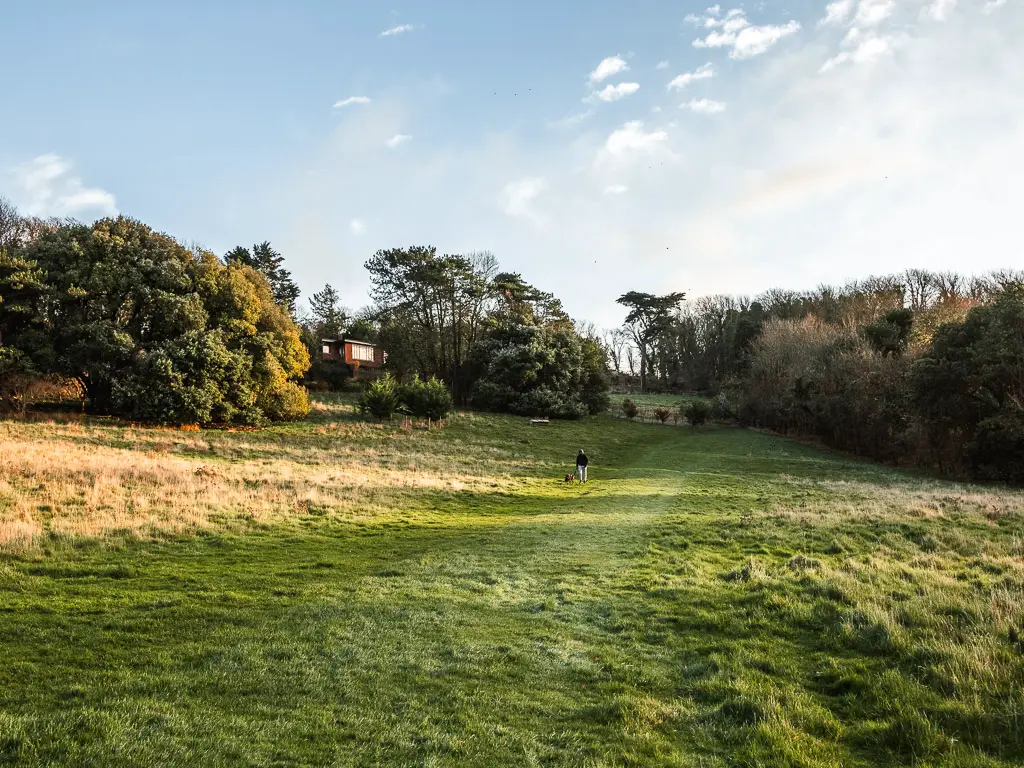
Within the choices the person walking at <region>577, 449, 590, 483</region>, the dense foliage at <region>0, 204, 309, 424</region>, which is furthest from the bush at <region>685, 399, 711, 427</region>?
the dense foliage at <region>0, 204, 309, 424</region>

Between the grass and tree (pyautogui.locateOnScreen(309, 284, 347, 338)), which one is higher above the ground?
tree (pyautogui.locateOnScreen(309, 284, 347, 338))

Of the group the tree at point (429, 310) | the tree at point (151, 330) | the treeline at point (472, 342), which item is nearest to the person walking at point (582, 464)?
the tree at point (151, 330)

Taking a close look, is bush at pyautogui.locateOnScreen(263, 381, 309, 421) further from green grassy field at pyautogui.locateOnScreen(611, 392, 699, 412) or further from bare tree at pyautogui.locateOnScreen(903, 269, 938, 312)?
bare tree at pyautogui.locateOnScreen(903, 269, 938, 312)

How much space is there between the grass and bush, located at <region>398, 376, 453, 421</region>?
22731mm

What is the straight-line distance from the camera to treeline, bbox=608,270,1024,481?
26.2 m

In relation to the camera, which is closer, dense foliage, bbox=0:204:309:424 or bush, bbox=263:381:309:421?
dense foliage, bbox=0:204:309:424

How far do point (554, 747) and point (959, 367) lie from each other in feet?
105

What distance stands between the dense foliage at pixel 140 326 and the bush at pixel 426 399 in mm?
8253

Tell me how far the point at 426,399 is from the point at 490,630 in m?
32.0

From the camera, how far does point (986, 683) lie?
4.75m

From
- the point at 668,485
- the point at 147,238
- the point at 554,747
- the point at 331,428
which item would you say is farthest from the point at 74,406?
the point at 554,747

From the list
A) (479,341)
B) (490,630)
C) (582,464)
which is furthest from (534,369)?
(490,630)

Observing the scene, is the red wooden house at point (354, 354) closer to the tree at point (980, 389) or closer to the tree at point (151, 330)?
the tree at point (151, 330)

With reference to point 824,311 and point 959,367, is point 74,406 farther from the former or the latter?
point 824,311
